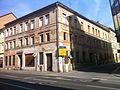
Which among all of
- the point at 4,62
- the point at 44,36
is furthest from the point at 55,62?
the point at 4,62

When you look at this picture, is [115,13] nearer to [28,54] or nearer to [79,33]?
[79,33]

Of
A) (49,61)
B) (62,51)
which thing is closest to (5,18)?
(49,61)

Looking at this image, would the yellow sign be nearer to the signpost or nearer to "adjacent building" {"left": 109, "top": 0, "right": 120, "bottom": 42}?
the signpost

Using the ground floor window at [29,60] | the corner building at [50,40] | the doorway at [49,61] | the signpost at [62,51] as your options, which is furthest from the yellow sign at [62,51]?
the ground floor window at [29,60]

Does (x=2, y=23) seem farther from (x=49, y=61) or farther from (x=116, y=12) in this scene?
(x=116, y=12)

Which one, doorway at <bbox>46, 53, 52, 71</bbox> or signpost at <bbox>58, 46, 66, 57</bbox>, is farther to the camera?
doorway at <bbox>46, 53, 52, 71</bbox>

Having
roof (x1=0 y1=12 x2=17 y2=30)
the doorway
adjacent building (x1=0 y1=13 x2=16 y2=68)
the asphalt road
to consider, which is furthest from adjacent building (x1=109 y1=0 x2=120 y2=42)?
roof (x1=0 y1=12 x2=17 y2=30)

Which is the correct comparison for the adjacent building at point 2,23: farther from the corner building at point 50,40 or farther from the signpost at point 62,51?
the signpost at point 62,51

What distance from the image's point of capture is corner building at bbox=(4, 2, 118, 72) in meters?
32.9

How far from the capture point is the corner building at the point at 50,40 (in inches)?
1297

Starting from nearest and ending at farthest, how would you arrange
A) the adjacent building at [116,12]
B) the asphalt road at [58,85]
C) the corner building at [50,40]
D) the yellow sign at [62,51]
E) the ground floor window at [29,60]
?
the asphalt road at [58,85] < the adjacent building at [116,12] < the yellow sign at [62,51] < the corner building at [50,40] < the ground floor window at [29,60]

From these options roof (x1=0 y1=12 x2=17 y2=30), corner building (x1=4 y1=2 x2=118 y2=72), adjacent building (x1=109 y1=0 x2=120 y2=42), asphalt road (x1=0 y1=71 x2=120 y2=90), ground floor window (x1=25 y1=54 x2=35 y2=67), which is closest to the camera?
asphalt road (x1=0 y1=71 x2=120 y2=90)

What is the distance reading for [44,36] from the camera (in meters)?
34.6

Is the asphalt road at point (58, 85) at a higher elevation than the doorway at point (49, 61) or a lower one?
lower
